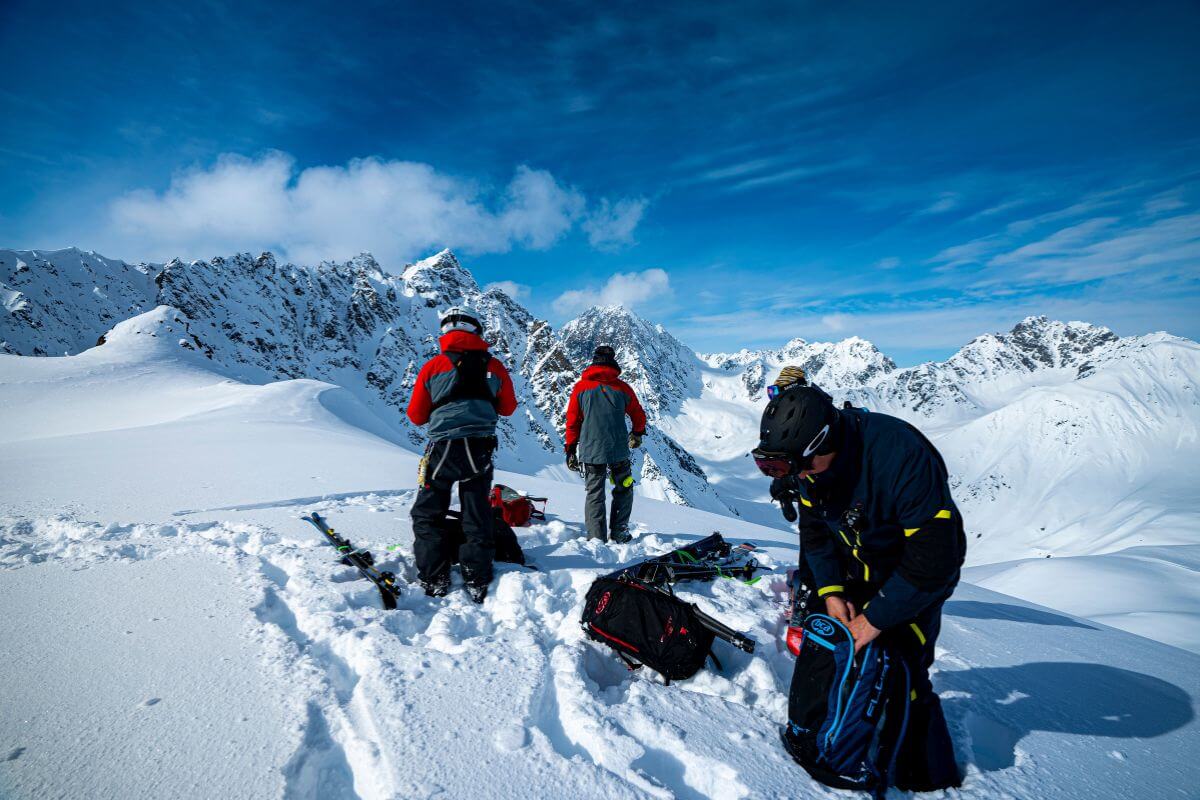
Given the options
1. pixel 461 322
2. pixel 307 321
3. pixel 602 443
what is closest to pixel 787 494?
pixel 602 443

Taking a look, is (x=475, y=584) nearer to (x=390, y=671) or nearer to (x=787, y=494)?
(x=390, y=671)

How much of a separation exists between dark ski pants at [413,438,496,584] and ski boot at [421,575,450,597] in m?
0.03

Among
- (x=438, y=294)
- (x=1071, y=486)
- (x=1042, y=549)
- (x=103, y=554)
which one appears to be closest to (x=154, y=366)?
(x=103, y=554)

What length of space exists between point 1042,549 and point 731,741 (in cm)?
21033

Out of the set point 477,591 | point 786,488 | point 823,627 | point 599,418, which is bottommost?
point 477,591

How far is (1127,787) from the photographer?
284cm

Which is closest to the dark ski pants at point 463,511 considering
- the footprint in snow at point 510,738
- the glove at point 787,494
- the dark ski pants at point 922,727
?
the footprint in snow at point 510,738

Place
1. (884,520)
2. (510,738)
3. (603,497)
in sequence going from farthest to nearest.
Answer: (603,497) → (884,520) → (510,738)

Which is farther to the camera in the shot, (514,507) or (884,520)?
(514,507)

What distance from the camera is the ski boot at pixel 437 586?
4.61 meters

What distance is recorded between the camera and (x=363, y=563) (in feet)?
15.7

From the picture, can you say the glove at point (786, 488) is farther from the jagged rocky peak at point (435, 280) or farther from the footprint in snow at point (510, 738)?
the jagged rocky peak at point (435, 280)

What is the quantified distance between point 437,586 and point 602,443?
3082 mm

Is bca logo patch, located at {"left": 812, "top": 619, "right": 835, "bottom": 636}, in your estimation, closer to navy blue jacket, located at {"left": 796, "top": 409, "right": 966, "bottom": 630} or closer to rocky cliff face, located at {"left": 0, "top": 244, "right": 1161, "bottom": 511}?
navy blue jacket, located at {"left": 796, "top": 409, "right": 966, "bottom": 630}
